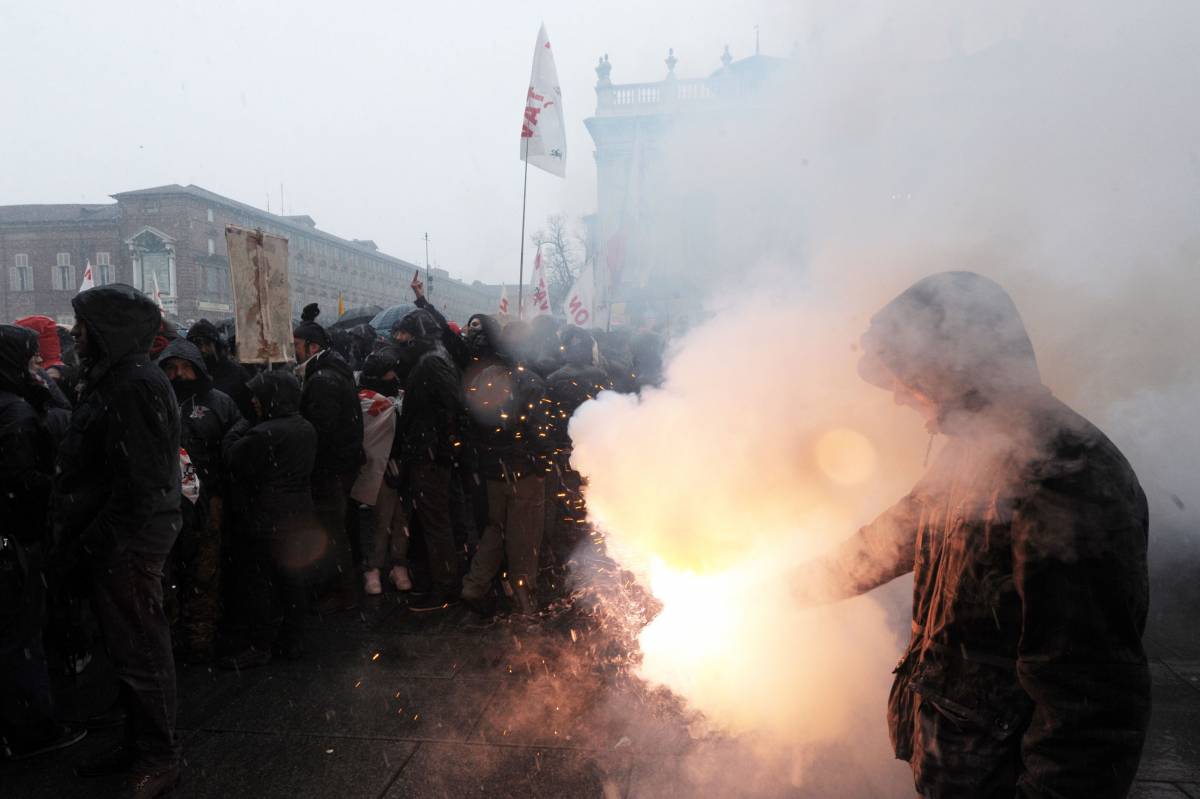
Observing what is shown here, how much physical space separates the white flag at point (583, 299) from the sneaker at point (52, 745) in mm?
11149

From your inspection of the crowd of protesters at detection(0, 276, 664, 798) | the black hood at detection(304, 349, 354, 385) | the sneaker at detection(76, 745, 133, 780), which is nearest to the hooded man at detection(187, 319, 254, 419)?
the crowd of protesters at detection(0, 276, 664, 798)

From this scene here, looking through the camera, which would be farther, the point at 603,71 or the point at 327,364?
the point at 603,71

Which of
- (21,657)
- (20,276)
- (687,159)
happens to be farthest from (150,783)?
(20,276)

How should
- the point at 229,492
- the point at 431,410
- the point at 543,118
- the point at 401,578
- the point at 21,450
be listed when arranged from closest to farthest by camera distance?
the point at 21,450
the point at 229,492
the point at 431,410
the point at 401,578
the point at 543,118

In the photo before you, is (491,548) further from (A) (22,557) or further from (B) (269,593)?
(A) (22,557)

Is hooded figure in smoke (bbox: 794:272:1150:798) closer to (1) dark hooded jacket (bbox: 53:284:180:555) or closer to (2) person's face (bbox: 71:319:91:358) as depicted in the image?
(1) dark hooded jacket (bbox: 53:284:180:555)

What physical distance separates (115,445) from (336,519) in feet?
7.76

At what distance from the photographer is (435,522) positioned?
550 cm

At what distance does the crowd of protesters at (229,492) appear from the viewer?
3.10 meters

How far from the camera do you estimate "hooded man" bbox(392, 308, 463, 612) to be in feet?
17.7

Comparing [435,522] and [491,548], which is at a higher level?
[435,522]

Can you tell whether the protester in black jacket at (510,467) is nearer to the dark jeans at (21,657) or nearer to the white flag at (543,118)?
the dark jeans at (21,657)

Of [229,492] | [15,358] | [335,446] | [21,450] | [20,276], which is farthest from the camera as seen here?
[20,276]

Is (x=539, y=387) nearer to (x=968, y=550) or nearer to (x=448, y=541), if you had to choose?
(x=448, y=541)
